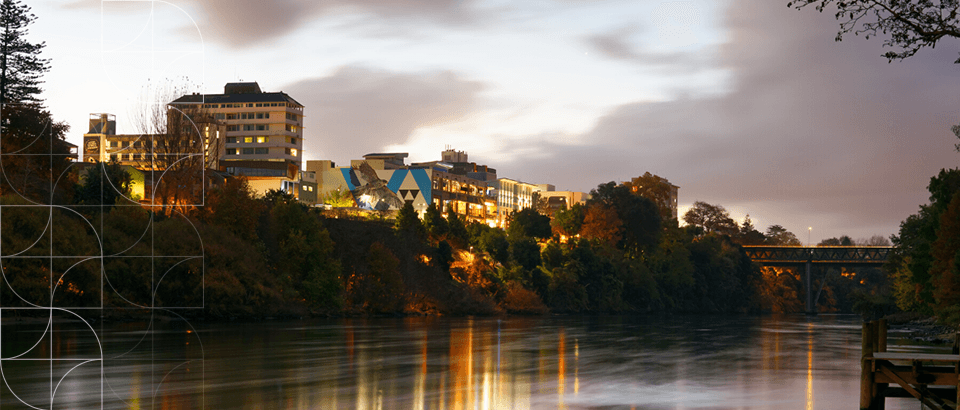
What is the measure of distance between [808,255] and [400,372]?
16192 cm

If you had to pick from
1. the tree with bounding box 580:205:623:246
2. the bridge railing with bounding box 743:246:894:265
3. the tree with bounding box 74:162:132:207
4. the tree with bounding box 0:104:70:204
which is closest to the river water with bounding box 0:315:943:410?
the tree with bounding box 0:104:70:204

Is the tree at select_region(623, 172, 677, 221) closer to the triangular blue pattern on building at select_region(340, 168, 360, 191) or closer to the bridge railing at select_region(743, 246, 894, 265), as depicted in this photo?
the bridge railing at select_region(743, 246, 894, 265)

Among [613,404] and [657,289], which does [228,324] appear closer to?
[613,404]

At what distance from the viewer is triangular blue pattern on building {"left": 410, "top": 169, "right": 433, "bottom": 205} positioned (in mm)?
179750

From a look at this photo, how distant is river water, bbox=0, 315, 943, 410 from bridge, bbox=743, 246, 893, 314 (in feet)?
410

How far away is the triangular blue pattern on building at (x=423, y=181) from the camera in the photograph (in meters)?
180

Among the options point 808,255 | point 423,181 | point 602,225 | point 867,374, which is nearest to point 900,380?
point 867,374

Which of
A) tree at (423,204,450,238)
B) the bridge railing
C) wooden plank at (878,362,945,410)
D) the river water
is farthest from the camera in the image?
the bridge railing

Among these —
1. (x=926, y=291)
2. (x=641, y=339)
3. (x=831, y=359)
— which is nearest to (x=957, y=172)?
(x=926, y=291)

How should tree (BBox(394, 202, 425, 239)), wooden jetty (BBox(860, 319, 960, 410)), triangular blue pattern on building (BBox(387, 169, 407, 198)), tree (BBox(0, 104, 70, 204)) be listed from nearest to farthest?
wooden jetty (BBox(860, 319, 960, 410)) < tree (BBox(0, 104, 70, 204)) < tree (BBox(394, 202, 425, 239)) < triangular blue pattern on building (BBox(387, 169, 407, 198))

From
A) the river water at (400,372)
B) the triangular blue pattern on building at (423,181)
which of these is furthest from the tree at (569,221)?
the river water at (400,372)

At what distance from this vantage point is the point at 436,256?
11769cm

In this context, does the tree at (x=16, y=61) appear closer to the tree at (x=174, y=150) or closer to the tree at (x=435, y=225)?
the tree at (x=174, y=150)

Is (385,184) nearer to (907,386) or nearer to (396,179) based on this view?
(396,179)
